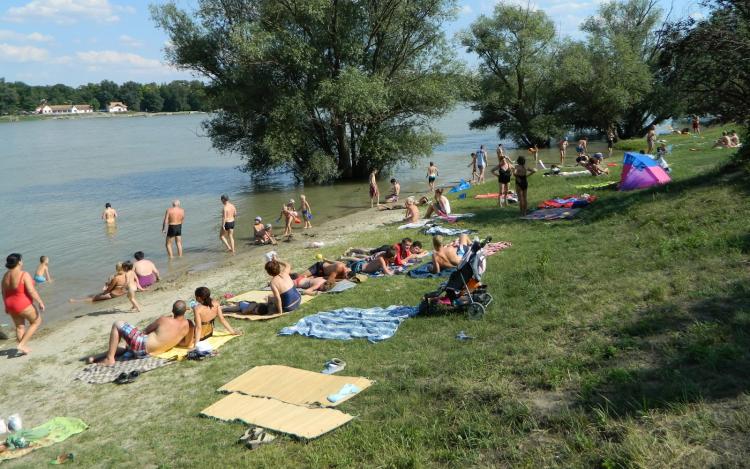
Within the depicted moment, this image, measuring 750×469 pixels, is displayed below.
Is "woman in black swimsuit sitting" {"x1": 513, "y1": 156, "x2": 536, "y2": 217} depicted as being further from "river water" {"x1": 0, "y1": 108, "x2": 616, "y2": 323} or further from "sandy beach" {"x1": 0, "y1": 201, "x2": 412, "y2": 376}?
"river water" {"x1": 0, "y1": 108, "x2": 616, "y2": 323}

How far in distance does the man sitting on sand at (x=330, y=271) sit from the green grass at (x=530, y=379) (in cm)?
123

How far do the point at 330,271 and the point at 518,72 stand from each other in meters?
32.7

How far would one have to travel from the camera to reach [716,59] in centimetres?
Answer: 1281

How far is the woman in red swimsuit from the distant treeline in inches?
5338

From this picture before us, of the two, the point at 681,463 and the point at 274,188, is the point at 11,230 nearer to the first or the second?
the point at 274,188

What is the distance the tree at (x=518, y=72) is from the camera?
129 feet

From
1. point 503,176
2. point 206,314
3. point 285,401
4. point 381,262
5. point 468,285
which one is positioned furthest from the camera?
point 503,176

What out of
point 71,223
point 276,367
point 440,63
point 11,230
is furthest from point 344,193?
point 276,367

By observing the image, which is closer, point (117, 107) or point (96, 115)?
point (96, 115)

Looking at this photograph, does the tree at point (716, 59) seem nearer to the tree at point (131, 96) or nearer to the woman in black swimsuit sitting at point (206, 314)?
the woman in black swimsuit sitting at point (206, 314)

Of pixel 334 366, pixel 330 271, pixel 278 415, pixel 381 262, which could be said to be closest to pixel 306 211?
pixel 330 271

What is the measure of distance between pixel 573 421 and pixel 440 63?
1046 inches

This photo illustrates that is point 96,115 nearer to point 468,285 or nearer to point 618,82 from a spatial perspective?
point 618,82

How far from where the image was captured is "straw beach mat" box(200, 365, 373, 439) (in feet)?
19.0
